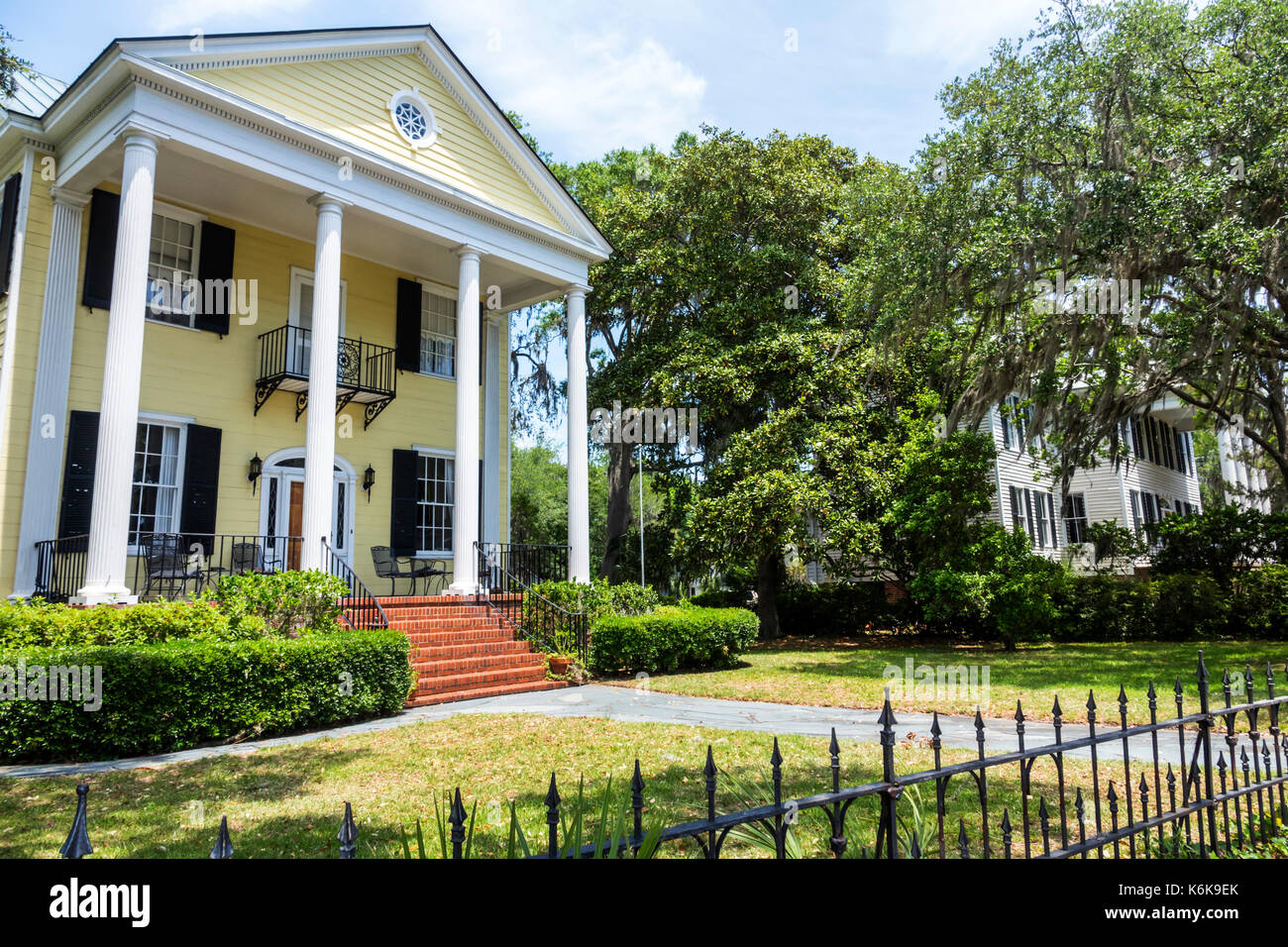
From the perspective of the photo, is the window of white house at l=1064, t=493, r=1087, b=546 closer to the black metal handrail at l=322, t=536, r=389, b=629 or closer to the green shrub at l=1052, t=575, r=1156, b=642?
the green shrub at l=1052, t=575, r=1156, b=642

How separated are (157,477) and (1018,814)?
13.1 metres

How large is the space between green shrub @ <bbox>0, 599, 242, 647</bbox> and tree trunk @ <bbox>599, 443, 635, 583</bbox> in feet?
53.2

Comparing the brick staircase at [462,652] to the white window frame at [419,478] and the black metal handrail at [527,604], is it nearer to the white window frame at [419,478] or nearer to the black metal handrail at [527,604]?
the black metal handrail at [527,604]

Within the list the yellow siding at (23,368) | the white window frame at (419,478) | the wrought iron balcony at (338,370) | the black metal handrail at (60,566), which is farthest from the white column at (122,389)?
the white window frame at (419,478)

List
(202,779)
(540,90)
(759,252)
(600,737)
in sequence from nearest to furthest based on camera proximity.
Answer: (202,779) → (600,737) → (540,90) → (759,252)

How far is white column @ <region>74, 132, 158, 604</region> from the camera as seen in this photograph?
9875 millimetres

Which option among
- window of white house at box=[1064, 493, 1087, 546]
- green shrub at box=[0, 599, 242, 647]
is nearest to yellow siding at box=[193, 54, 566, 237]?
green shrub at box=[0, 599, 242, 647]

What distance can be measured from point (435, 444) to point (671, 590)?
1137 cm

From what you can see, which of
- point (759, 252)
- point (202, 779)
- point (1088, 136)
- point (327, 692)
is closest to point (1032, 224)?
point (1088, 136)

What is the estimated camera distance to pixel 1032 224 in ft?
45.0

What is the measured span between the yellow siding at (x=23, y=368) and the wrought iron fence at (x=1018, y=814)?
34.1ft

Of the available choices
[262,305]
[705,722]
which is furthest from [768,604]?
[262,305]

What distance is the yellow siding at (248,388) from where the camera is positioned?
39.5ft
